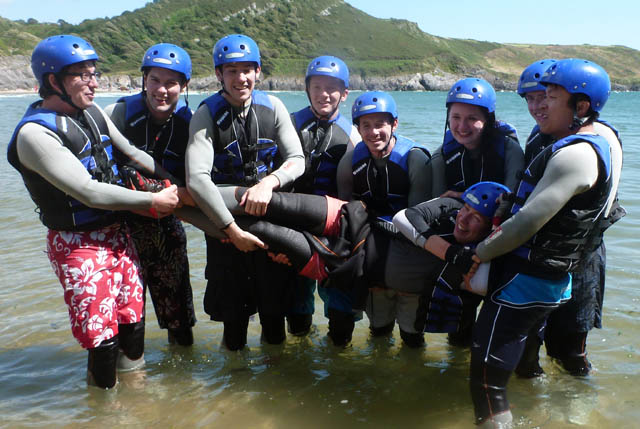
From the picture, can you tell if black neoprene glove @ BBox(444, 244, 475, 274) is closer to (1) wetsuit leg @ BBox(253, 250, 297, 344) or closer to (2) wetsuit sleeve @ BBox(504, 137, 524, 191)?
(2) wetsuit sleeve @ BBox(504, 137, 524, 191)

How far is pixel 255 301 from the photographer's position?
507cm

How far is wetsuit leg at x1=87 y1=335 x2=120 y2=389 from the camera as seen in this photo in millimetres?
4344

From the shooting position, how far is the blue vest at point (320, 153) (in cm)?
514

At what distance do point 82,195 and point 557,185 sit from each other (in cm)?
339

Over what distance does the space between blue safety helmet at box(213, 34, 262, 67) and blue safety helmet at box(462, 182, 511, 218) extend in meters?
2.25

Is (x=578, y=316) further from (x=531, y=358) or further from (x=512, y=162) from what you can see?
(x=512, y=162)

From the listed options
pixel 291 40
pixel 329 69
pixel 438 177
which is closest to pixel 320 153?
pixel 329 69

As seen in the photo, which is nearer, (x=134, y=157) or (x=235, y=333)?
(x=134, y=157)

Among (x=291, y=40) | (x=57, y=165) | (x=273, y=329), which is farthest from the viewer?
(x=291, y=40)

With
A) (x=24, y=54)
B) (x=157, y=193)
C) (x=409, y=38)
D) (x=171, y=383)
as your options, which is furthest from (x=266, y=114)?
(x=409, y=38)

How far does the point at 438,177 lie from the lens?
15.2 feet

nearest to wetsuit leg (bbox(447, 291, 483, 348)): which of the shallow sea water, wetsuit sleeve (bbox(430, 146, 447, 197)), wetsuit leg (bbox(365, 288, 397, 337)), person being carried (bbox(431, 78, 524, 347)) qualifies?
person being carried (bbox(431, 78, 524, 347))

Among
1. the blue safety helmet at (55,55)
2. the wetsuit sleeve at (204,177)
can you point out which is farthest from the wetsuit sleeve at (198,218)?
the blue safety helmet at (55,55)

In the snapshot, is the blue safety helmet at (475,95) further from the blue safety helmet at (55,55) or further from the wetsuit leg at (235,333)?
the blue safety helmet at (55,55)
